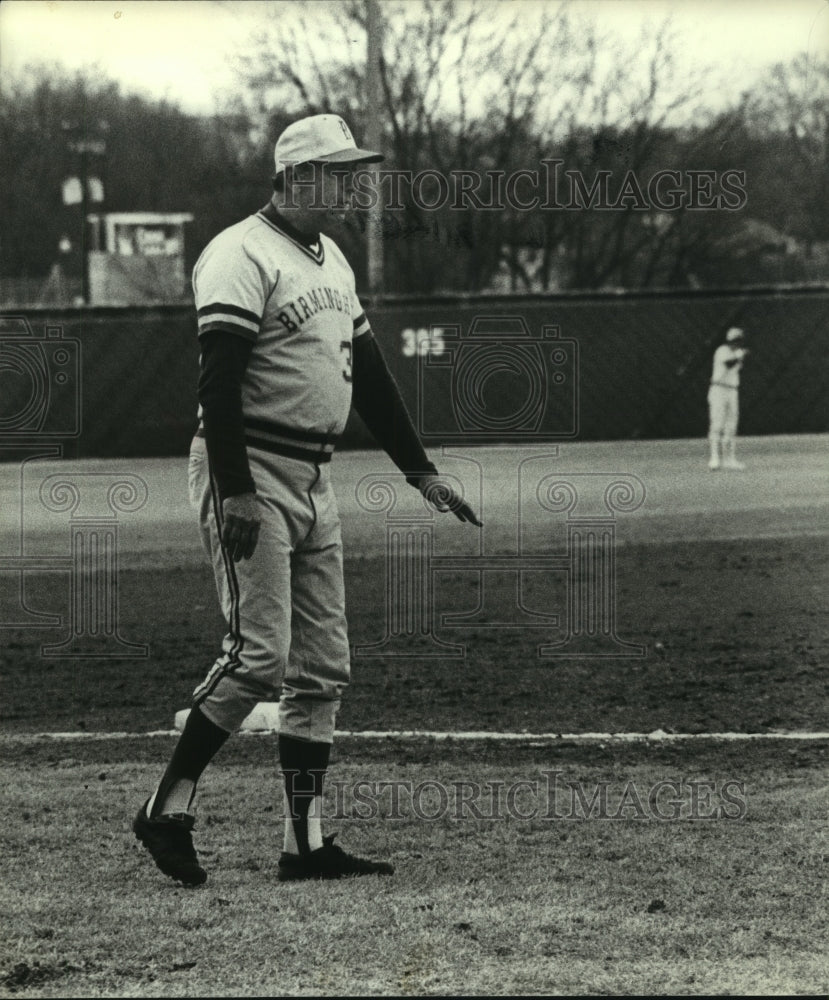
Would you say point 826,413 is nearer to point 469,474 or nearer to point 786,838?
point 469,474

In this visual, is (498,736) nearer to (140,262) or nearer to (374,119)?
(374,119)

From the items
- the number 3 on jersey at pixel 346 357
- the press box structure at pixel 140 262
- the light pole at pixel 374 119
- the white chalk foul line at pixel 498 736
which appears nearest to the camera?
the number 3 on jersey at pixel 346 357

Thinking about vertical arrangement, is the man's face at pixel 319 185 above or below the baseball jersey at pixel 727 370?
above

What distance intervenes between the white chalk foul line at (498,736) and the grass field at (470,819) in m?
0.05

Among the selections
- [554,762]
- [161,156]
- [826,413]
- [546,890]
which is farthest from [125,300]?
[546,890]

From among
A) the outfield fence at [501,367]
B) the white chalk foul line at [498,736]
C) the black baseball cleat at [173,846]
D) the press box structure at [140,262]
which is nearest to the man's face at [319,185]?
the black baseball cleat at [173,846]

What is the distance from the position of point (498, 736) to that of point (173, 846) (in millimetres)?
2497

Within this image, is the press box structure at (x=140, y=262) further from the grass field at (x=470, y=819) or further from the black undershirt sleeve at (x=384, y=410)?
the black undershirt sleeve at (x=384, y=410)

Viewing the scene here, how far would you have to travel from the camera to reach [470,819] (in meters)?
5.01

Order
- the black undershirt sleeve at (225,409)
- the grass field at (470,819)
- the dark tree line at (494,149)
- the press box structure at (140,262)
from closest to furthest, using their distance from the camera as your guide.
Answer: the grass field at (470,819) < the black undershirt sleeve at (225,409) < the dark tree line at (494,149) < the press box structure at (140,262)

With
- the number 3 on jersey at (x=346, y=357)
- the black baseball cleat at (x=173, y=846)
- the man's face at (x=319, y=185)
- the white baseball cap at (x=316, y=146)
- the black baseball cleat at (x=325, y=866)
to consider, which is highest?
the white baseball cap at (x=316, y=146)

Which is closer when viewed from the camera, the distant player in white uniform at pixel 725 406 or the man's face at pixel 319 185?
the man's face at pixel 319 185

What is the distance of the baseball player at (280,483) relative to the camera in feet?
13.1

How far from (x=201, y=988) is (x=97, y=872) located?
1138mm
